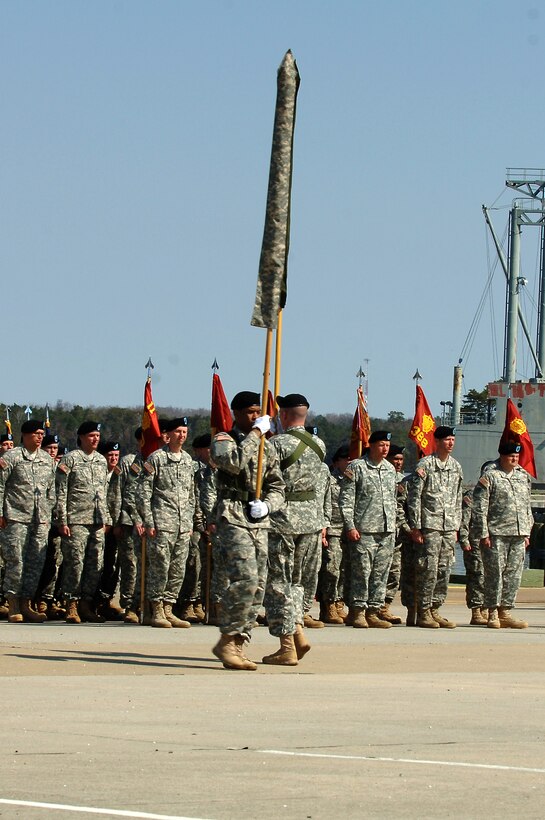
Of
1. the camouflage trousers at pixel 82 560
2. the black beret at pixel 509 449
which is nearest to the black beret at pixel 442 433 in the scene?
the black beret at pixel 509 449

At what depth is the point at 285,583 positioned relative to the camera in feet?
37.3

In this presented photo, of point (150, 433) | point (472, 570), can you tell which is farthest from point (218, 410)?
point (472, 570)

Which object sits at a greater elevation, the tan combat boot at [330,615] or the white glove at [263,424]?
the white glove at [263,424]

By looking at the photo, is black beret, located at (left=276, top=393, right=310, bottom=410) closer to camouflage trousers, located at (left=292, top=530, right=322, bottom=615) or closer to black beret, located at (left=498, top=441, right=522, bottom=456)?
camouflage trousers, located at (left=292, top=530, right=322, bottom=615)

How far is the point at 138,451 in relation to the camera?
17.1 m

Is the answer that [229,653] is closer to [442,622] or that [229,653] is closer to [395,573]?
[442,622]

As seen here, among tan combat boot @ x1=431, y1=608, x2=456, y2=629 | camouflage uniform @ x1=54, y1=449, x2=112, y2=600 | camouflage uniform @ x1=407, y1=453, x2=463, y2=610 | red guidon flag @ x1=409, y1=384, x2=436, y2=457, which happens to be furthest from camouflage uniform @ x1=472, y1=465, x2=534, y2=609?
red guidon flag @ x1=409, y1=384, x2=436, y2=457

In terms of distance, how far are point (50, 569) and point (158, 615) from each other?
77.1 inches

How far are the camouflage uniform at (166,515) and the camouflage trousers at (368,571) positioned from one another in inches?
64.2

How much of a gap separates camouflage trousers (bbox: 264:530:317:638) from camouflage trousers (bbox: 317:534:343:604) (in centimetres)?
450

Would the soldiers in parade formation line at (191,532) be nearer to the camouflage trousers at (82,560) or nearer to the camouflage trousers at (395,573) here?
the camouflage trousers at (82,560)

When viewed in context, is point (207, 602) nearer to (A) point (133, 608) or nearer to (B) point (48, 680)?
(A) point (133, 608)

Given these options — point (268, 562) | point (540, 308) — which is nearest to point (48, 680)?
point (268, 562)

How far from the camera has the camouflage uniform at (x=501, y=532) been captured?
1588 cm
